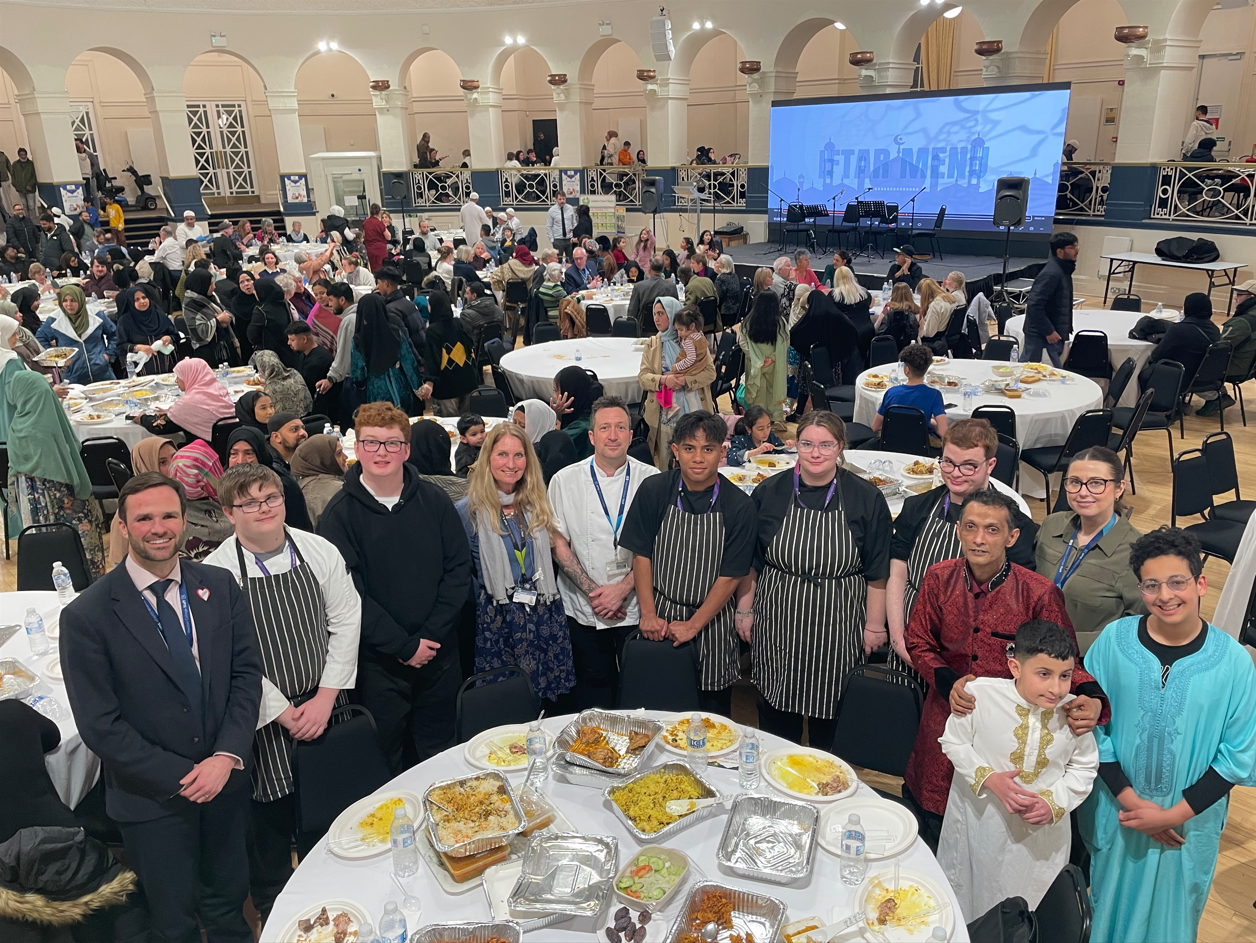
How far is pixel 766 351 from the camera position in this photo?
7.43 metres

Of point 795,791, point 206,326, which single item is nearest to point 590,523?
point 795,791

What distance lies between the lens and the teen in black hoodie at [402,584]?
3334 mm

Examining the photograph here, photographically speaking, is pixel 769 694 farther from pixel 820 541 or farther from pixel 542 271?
pixel 542 271

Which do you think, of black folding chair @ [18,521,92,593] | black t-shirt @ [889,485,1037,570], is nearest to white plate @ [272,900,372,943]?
black t-shirt @ [889,485,1037,570]

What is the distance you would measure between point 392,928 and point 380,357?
17.4 feet

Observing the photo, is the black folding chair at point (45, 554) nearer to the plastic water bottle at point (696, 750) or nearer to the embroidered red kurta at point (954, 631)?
the plastic water bottle at point (696, 750)

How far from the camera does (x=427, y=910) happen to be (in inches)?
90.3

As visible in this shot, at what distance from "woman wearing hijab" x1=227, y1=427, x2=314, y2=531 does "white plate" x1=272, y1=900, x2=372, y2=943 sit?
169cm

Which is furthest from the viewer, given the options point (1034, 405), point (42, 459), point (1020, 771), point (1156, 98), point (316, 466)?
point (1156, 98)

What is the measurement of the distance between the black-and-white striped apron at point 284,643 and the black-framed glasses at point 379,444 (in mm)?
440

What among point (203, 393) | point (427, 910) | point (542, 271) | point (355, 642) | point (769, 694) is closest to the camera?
point (427, 910)

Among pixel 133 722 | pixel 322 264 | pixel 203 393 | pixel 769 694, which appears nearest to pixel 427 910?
pixel 133 722

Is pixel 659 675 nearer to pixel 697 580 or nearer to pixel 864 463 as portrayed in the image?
pixel 697 580

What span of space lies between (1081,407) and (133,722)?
5.94 meters
